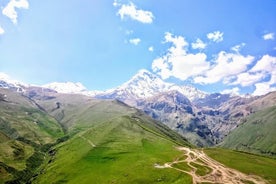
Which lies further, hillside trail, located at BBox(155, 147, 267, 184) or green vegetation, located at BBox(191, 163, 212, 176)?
green vegetation, located at BBox(191, 163, 212, 176)

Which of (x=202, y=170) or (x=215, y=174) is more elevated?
(x=202, y=170)

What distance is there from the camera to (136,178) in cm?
17250

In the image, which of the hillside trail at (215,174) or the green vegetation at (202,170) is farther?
the green vegetation at (202,170)

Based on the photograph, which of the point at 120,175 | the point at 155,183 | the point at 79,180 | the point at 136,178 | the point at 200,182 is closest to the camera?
the point at 200,182

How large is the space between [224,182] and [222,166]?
31.6 meters

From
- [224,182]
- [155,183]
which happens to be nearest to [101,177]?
[155,183]

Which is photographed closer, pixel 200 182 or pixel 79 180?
pixel 200 182

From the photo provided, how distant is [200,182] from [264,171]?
45157 millimetres

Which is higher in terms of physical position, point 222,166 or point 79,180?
point 222,166

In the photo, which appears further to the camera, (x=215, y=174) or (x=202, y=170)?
(x=202, y=170)

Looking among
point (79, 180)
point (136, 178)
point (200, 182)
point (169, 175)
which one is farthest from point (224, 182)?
point (79, 180)

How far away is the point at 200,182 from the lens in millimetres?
150250

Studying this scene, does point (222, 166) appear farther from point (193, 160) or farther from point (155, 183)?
point (155, 183)

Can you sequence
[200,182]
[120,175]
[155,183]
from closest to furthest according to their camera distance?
[200,182]
[155,183]
[120,175]
